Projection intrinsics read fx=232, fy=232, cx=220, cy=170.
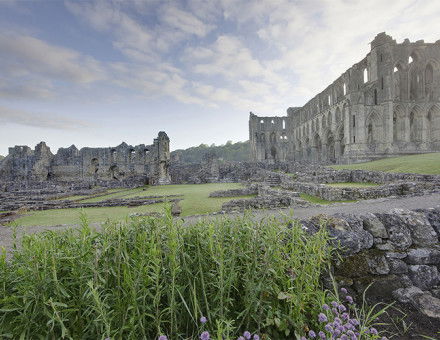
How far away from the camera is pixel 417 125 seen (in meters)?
35.6

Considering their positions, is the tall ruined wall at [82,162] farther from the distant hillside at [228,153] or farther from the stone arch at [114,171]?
the distant hillside at [228,153]

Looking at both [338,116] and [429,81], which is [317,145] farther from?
[429,81]

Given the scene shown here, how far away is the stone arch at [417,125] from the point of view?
115 ft

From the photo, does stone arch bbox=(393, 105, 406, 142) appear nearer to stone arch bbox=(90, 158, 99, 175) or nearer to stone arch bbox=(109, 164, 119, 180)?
stone arch bbox=(109, 164, 119, 180)

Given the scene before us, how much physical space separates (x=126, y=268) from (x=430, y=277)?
3653 mm

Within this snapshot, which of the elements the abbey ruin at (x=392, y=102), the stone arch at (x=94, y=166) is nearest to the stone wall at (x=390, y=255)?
the abbey ruin at (x=392, y=102)

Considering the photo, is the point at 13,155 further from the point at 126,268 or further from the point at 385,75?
the point at 385,75

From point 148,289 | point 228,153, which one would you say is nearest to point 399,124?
point 148,289

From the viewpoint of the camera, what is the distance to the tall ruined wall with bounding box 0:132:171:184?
1559 inches

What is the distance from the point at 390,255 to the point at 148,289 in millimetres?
3109

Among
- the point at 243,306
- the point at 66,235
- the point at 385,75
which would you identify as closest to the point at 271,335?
the point at 243,306

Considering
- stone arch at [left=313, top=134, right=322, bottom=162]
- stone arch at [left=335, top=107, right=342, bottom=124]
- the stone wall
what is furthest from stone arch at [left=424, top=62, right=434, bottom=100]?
the stone wall

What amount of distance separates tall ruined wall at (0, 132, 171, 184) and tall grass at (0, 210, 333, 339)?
38.4 meters

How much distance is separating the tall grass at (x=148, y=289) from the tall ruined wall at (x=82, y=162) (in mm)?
38411
